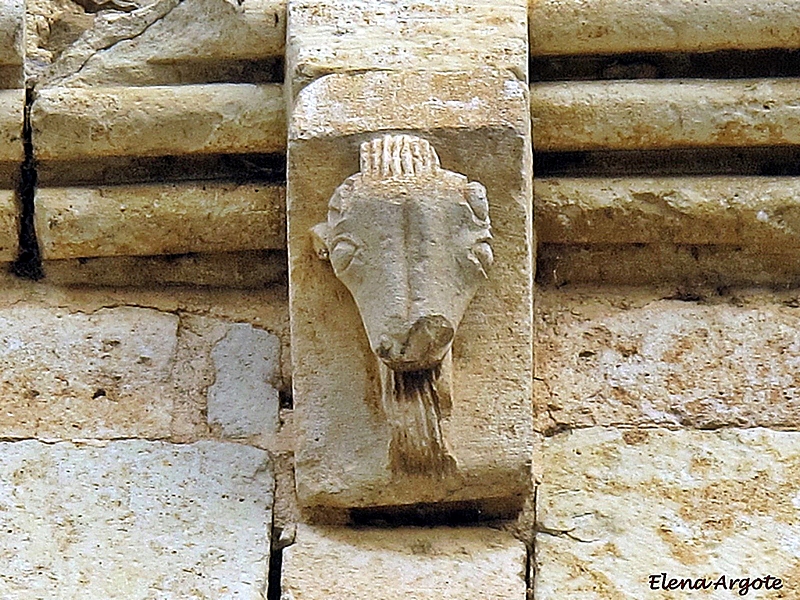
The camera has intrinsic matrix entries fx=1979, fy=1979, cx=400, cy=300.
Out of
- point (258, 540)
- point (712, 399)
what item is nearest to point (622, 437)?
point (712, 399)

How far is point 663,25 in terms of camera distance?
312 centimetres

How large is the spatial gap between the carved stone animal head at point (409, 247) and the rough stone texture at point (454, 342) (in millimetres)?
68

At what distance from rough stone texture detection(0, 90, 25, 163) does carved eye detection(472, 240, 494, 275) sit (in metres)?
0.83

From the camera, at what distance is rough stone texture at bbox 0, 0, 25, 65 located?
3.10 metres

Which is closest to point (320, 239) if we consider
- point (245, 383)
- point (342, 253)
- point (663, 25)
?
point (342, 253)

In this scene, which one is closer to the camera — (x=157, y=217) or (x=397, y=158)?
(x=397, y=158)

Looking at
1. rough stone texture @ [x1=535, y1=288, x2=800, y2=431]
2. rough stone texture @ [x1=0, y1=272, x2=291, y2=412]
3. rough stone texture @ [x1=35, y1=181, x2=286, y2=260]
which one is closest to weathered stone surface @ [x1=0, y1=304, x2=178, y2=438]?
rough stone texture @ [x1=0, y1=272, x2=291, y2=412]

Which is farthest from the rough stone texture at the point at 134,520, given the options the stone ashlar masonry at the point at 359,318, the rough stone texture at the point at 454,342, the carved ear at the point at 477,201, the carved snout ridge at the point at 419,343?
the carved ear at the point at 477,201

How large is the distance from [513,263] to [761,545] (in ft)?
1.80

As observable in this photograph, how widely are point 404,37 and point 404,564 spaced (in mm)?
811

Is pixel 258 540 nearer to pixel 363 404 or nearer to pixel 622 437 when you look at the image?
pixel 363 404

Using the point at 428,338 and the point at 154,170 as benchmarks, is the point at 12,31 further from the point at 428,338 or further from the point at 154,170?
the point at 428,338

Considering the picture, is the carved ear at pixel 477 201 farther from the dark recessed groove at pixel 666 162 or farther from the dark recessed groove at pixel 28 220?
the dark recessed groove at pixel 28 220

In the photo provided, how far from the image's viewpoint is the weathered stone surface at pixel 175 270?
10.5 ft
